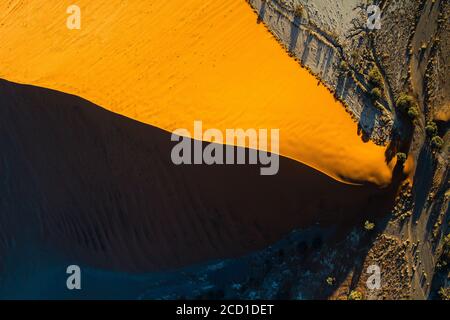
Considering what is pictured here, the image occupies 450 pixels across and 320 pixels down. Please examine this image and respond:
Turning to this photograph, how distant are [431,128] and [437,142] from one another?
0.52 meters

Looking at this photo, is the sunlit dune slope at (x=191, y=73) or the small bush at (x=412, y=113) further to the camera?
the small bush at (x=412, y=113)

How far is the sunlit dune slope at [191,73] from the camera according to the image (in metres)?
14.8

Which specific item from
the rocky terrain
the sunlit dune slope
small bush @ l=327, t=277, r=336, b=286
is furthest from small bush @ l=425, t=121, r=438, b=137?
small bush @ l=327, t=277, r=336, b=286

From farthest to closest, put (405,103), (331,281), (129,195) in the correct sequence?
(129,195), (331,281), (405,103)

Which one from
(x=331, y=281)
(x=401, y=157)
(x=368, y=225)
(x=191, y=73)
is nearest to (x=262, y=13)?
(x=191, y=73)

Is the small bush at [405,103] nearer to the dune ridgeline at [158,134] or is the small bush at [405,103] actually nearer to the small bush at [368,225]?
the dune ridgeline at [158,134]

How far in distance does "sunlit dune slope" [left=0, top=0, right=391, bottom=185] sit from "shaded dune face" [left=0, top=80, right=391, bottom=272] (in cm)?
64

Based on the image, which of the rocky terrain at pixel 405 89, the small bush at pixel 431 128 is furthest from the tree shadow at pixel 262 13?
the small bush at pixel 431 128

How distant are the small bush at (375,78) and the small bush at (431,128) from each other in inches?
84.1

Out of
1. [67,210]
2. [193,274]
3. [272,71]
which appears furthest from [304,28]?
[67,210]

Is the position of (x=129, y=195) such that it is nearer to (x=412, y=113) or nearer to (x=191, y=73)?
(x=191, y=73)

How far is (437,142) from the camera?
15.2 metres

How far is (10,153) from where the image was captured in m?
18.2
